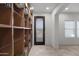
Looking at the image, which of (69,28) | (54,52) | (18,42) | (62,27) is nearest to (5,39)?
(18,42)

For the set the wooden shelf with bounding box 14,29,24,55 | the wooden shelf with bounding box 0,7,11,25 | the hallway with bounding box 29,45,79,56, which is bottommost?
the hallway with bounding box 29,45,79,56

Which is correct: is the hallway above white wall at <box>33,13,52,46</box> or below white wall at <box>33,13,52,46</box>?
below

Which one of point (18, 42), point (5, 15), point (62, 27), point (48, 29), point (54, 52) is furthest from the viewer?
point (62, 27)

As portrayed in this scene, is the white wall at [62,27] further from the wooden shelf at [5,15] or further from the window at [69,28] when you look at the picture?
the wooden shelf at [5,15]

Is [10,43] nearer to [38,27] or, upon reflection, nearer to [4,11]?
[4,11]

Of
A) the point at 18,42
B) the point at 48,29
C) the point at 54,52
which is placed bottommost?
the point at 54,52

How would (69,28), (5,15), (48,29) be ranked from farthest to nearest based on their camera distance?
(69,28) → (48,29) → (5,15)

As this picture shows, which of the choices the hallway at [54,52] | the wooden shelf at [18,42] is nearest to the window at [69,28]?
the hallway at [54,52]

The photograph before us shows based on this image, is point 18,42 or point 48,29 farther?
point 48,29

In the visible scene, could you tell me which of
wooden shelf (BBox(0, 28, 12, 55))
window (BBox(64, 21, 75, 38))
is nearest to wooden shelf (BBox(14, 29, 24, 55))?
wooden shelf (BBox(0, 28, 12, 55))

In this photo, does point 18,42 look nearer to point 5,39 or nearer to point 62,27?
point 5,39

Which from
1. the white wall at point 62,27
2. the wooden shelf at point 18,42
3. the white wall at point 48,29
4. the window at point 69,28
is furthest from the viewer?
the window at point 69,28

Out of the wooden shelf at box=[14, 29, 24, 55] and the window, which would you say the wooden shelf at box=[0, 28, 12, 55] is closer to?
the wooden shelf at box=[14, 29, 24, 55]

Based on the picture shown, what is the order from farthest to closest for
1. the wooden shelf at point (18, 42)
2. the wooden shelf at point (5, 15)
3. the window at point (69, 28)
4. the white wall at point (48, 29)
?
the window at point (69, 28) → the white wall at point (48, 29) → the wooden shelf at point (18, 42) → the wooden shelf at point (5, 15)
